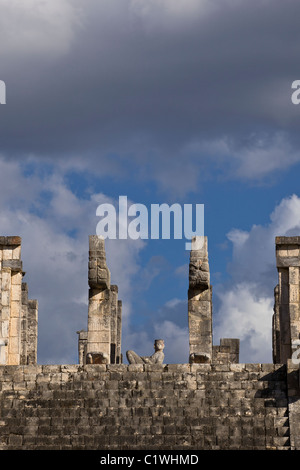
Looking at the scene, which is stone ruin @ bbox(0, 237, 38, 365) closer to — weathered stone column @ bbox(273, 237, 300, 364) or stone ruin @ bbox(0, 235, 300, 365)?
stone ruin @ bbox(0, 235, 300, 365)

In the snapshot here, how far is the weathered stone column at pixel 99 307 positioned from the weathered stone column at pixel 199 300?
6.75 ft

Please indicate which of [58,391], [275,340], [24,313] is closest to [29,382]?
[58,391]

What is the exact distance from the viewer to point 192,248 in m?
29.6

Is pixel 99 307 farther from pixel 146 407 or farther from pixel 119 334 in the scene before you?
pixel 119 334

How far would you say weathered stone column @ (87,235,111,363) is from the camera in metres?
29.3

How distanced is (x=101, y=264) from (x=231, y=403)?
629cm

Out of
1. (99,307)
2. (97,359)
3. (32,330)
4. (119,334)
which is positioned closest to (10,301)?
(99,307)

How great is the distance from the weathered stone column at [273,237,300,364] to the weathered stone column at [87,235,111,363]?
4.31 meters

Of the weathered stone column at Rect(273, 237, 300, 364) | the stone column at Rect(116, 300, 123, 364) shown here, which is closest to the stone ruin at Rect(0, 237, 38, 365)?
the weathered stone column at Rect(273, 237, 300, 364)

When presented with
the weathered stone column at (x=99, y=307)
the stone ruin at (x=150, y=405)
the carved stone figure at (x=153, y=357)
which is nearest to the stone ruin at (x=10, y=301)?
the weathered stone column at (x=99, y=307)

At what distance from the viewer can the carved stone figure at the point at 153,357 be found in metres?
28.3

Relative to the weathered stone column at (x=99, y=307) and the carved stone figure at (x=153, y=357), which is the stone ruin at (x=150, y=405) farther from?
the weathered stone column at (x=99, y=307)
